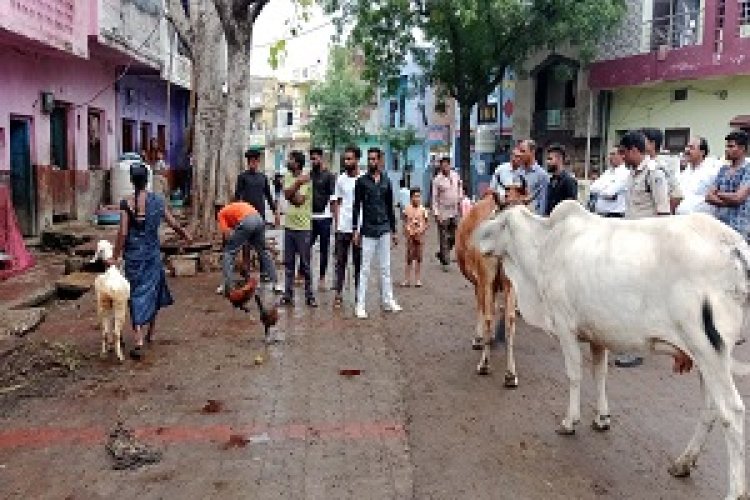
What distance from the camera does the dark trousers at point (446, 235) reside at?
Answer: 39.3 ft

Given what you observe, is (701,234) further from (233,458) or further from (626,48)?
(626,48)

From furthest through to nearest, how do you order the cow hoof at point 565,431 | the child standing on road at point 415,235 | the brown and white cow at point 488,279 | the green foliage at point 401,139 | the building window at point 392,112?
the building window at point 392,112, the green foliage at point 401,139, the child standing on road at point 415,235, the brown and white cow at point 488,279, the cow hoof at point 565,431

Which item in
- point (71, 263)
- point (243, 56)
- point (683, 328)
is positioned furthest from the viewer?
point (243, 56)

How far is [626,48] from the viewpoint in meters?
24.4

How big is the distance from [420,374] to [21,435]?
2952 millimetres

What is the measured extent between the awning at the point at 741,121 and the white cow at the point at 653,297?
1680cm

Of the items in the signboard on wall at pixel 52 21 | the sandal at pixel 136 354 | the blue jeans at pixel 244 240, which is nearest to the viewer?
the sandal at pixel 136 354

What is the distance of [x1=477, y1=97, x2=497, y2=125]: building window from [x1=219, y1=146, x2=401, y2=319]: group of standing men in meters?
23.6

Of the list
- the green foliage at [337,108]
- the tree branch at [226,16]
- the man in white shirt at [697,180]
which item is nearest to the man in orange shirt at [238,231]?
the man in white shirt at [697,180]

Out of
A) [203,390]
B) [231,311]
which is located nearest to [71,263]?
[231,311]

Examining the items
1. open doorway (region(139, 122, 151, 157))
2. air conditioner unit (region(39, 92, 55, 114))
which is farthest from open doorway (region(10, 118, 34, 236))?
open doorway (region(139, 122, 151, 157))

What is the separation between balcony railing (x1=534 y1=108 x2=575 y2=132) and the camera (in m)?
27.3

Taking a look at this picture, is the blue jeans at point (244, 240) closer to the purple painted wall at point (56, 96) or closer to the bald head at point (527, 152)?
the bald head at point (527, 152)

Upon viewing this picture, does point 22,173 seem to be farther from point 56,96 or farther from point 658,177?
point 658,177
